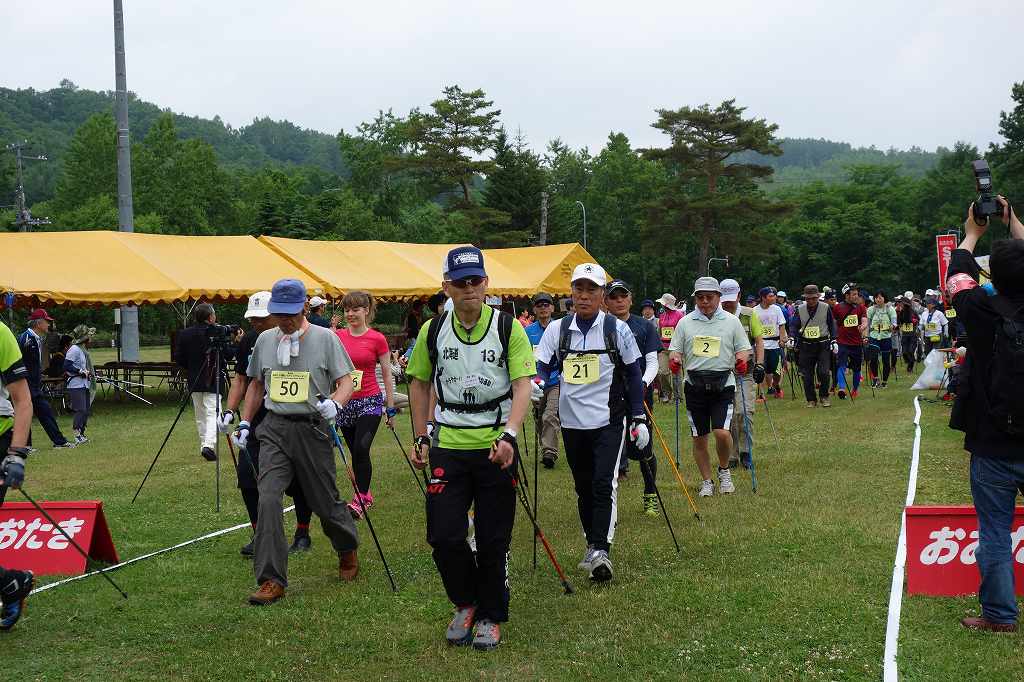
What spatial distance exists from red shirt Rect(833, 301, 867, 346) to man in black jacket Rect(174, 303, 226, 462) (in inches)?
466

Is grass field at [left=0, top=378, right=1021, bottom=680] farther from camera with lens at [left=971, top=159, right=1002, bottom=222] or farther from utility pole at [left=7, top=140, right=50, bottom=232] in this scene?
utility pole at [left=7, top=140, right=50, bottom=232]

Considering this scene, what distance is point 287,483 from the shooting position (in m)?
6.58

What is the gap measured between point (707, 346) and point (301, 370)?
4.48m

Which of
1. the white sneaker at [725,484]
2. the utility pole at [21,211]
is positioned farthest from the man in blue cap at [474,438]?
the utility pole at [21,211]

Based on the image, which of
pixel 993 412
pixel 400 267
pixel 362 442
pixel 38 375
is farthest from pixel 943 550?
pixel 400 267

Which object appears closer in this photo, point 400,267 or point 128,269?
point 128,269

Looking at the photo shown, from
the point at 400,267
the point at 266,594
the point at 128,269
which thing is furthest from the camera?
the point at 400,267

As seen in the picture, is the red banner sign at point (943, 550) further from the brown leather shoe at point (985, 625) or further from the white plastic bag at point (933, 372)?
the white plastic bag at point (933, 372)

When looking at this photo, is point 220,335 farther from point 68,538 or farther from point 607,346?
point 607,346

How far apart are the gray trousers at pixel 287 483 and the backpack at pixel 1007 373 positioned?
13.6 feet

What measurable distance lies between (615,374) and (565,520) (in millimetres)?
2090

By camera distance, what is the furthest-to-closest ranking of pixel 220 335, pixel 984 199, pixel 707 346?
1. pixel 220 335
2. pixel 707 346
3. pixel 984 199

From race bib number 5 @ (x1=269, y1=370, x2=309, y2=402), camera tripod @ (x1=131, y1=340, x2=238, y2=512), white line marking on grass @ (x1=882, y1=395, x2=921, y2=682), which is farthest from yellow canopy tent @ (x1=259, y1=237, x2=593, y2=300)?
white line marking on grass @ (x1=882, y1=395, x2=921, y2=682)

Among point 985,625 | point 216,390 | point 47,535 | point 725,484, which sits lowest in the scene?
point 725,484
